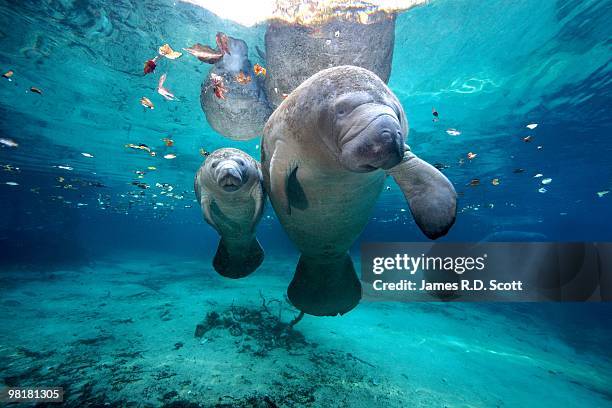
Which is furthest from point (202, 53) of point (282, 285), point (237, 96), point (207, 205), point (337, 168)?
point (282, 285)

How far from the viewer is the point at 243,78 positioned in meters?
7.36

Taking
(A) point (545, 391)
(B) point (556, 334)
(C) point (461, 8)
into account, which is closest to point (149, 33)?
(C) point (461, 8)

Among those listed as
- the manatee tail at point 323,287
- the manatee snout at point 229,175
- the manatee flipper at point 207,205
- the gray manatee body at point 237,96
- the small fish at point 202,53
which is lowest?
the manatee tail at point 323,287

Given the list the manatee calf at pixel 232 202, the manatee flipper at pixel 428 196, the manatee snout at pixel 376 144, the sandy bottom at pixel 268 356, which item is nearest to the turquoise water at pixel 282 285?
the sandy bottom at pixel 268 356

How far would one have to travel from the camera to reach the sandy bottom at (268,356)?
5426mm

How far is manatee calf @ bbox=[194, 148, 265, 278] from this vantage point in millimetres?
3816

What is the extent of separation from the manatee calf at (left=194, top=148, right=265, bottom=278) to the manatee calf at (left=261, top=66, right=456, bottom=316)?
1.58ft

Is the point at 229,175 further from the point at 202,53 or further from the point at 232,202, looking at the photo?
the point at 202,53

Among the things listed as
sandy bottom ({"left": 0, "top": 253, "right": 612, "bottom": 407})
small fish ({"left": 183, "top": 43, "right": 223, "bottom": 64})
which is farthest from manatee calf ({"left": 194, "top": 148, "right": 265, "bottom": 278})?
sandy bottom ({"left": 0, "top": 253, "right": 612, "bottom": 407})

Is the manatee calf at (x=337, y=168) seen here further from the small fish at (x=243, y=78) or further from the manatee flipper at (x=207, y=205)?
the small fish at (x=243, y=78)

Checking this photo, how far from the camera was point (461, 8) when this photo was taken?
8.01 m

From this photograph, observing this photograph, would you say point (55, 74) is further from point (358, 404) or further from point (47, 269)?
point (47, 269)

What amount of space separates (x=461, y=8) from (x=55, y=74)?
13.6 metres

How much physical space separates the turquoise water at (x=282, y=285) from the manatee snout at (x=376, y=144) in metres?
4.63
